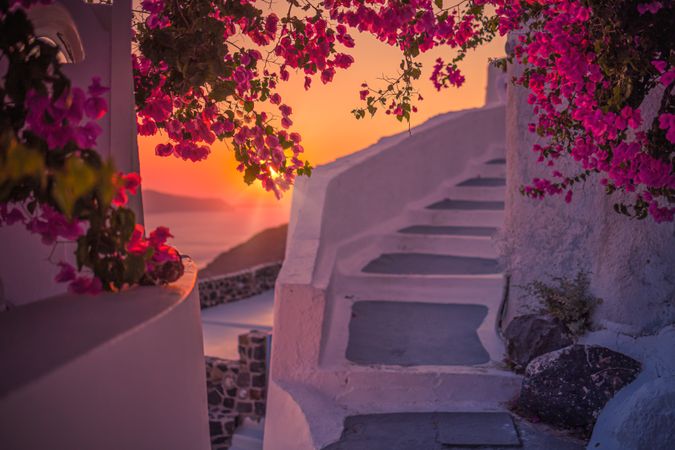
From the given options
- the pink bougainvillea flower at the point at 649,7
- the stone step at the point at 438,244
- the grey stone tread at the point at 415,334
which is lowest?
the grey stone tread at the point at 415,334

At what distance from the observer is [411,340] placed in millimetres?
6555

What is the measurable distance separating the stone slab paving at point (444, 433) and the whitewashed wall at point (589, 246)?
125cm

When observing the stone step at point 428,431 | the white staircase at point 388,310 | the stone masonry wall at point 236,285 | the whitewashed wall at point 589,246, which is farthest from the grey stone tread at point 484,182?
the stone masonry wall at point 236,285

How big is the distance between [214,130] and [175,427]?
233 centimetres

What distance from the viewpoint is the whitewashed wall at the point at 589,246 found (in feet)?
18.1

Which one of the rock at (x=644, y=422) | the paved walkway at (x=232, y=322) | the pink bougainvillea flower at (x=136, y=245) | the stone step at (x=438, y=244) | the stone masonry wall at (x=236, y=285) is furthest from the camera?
the stone masonry wall at (x=236, y=285)

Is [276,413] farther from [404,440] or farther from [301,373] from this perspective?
[404,440]

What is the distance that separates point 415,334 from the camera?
21.9 ft

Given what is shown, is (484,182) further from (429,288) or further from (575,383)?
(575,383)

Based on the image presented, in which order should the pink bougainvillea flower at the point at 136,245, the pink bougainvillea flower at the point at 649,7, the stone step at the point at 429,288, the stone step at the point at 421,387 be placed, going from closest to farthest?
the pink bougainvillea flower at the point at 136,245 → the pink bougainvillea flower at the point at 649,7 → the stone step at the point at 421,387 → the stone step at the point at 429,288

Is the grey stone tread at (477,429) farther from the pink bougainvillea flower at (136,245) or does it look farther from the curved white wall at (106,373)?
the pink bougainvillea flower at (136,245)

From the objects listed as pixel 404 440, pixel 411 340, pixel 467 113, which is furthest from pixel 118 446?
pixel 467 113

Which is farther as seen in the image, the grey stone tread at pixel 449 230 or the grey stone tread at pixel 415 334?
the grey stone tread at pixel 449 230

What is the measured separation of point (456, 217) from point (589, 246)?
3.19m
